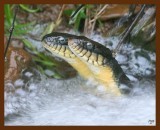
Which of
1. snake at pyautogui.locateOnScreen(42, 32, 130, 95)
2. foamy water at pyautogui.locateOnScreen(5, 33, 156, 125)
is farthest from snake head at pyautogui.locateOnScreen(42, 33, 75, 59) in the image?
foamy water at pyautogui.locateOnScreen(5, 33, 156, 125)

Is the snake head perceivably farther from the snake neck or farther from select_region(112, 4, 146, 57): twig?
select_region(112, 4, 146, 57): twig

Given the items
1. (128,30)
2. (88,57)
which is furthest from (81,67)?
(128,30)

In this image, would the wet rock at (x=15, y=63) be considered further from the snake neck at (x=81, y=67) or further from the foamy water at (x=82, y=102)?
the snake neck at (x=81, y=67)

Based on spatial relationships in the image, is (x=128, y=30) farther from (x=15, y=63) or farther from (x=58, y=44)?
(x=15, y=63)

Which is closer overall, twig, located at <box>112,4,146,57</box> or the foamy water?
the foamy water

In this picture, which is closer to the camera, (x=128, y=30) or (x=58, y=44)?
Answer: (x=58, y=44)

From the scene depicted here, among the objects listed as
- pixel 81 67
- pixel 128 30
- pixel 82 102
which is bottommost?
pixel 82 102
